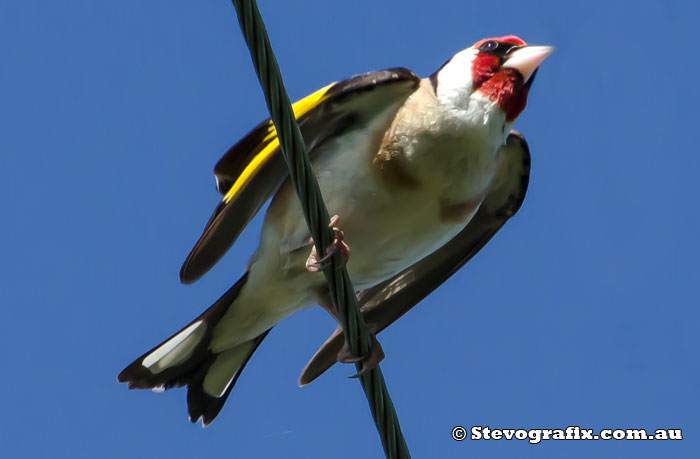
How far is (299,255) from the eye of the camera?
5.00 metres

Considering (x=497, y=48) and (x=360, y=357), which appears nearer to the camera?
(x=360, y=357)

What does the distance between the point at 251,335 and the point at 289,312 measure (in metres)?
0.26

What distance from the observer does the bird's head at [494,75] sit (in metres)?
4.98

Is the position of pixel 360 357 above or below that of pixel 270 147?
below

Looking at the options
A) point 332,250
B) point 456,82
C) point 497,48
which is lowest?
point 332,250

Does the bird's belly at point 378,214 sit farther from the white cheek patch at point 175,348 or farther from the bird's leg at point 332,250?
the white cheek patch at point 175,348

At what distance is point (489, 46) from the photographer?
5.29 meters

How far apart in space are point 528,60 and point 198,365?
2237mm

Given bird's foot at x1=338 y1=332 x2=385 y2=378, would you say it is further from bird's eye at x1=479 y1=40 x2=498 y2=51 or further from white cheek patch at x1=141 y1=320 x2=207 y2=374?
bird's eye at x1=479 y1=40 x2=498 y2=51

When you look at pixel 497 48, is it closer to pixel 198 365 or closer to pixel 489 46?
pixel 489 46

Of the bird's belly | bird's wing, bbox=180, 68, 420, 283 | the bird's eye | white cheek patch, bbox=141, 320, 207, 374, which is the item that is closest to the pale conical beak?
the bird's eye

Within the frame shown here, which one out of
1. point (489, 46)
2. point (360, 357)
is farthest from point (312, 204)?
point (489, 46)

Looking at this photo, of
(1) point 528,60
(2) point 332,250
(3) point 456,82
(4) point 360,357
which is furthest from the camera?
(1) point 528,60

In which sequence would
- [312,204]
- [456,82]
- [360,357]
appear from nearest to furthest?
[312,204]
[360,357]
[456,82]
